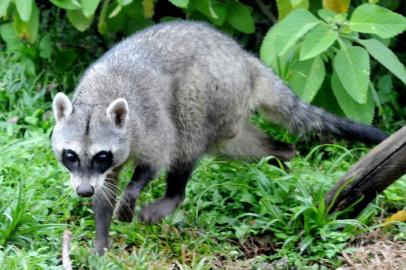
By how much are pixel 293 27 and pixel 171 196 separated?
4.97 ft

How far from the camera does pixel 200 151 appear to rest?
677cm

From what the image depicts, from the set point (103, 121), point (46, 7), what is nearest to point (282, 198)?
point (103, 121)

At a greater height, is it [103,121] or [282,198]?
[103,121]

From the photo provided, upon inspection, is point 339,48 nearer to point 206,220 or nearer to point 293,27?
point 293,27

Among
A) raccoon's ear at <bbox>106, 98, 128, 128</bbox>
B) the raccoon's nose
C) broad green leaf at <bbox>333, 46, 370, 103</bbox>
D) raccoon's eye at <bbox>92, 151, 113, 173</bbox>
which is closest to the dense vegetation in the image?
broad green leaf at <bbox>333, 46, 370, 103</bbox>

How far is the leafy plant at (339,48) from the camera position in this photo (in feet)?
21.9

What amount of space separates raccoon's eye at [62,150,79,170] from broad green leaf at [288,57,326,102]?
2.08 meters

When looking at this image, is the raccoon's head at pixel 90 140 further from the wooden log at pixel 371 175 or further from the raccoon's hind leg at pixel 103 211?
the wooden log at pixel 371 175

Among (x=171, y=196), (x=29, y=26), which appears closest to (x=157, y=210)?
(x=171, y=196)

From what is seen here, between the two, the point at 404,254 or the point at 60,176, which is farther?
the point at 60,176

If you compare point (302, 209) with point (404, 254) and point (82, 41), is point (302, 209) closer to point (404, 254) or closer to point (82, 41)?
point (404, 254)

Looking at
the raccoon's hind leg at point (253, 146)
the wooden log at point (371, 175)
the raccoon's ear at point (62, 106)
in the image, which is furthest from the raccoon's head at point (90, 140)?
the wooden log at point (371, 175)

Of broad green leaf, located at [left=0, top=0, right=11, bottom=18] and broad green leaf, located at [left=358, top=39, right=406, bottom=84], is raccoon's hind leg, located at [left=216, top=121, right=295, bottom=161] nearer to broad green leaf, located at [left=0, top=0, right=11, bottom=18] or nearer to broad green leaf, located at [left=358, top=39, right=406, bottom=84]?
broad green leaf, located at [left=358, top=39, right=406, bottom=84]

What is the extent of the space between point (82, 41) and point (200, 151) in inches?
118
